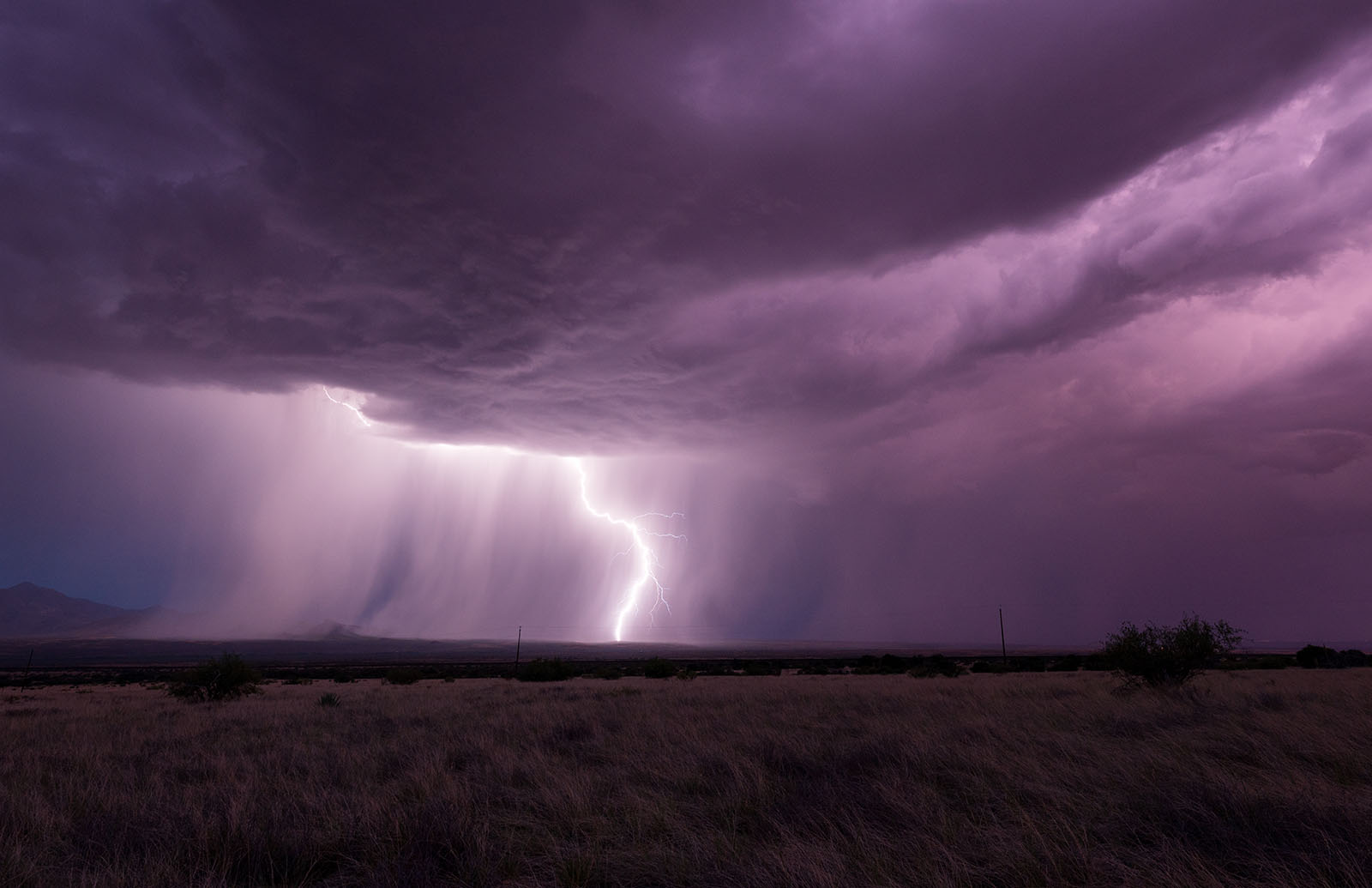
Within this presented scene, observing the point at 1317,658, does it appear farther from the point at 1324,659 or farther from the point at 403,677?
the point at 403,677

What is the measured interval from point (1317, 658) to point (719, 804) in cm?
7070

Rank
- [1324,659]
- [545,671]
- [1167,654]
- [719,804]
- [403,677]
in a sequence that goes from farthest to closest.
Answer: [1324,659] → [403,677] → [545,671] → [1167,654] → [719,804]

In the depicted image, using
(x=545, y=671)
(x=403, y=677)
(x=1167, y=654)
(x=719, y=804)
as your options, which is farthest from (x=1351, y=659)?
(x=403, y=677)

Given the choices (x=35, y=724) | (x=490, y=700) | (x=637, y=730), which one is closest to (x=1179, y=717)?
(x=637, y=730)

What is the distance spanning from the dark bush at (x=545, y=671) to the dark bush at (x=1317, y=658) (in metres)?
55.8

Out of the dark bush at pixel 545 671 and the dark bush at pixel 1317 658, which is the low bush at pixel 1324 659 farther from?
the dark bush at pixel 545 671

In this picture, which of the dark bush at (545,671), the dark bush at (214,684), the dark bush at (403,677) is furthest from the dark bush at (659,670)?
the dark bush at (214,684)

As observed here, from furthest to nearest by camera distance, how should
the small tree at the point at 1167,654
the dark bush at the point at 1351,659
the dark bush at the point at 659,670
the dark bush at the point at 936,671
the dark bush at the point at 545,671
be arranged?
the dark bush at the point at 1351,659
the dark bush at the point at 659,670
the dark bush at the point at 545,671
the dark bush at the point at 936,671
the small tree at the point at 1167,654

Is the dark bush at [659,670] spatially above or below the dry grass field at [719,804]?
below

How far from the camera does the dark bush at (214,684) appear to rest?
27.5m

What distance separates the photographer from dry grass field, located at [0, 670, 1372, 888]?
5410 mm

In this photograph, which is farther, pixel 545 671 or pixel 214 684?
pixel 545 671

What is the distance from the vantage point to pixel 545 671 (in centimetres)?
4488

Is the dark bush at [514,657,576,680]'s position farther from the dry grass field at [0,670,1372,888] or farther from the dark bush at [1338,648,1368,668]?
the dark bush at [1338,648,1368,668]
